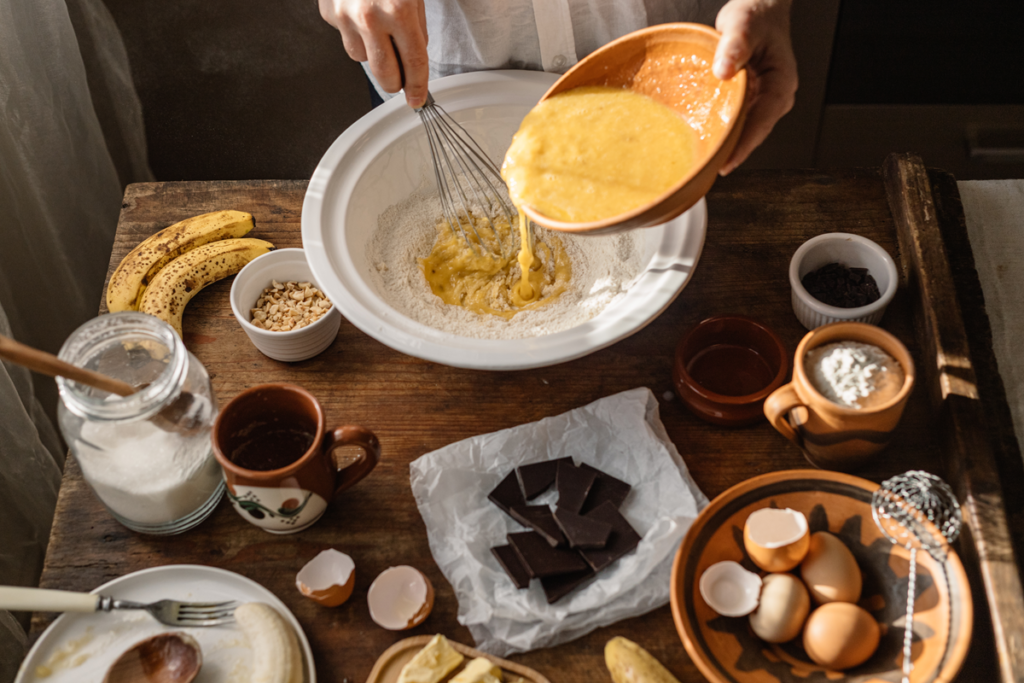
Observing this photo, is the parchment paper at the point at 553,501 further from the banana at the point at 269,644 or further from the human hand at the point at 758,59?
the human hand at the point at 758,59

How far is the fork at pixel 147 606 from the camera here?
38.4 inches

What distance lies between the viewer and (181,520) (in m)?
1.10

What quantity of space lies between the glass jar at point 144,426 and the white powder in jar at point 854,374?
0.83m

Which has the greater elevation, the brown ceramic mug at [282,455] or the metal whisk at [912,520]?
the brown ceramic mug at [282,455]

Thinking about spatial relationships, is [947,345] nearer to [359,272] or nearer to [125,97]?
[359,272]

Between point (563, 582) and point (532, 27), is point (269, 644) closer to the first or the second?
point (563, 582)

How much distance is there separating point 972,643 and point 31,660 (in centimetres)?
121

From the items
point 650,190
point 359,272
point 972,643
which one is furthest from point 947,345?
point 359,272

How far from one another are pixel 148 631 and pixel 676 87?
1.04 m

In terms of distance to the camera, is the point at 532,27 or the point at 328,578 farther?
the point at 532,27

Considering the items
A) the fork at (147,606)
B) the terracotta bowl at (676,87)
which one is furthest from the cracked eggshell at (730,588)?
the fork at (147,606)

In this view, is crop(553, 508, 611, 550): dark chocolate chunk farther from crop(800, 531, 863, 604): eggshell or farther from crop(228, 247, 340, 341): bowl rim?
crop(228, 247, 340, 341): bowl rim

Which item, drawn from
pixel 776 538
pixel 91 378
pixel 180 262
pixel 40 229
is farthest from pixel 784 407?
pixel 40 229

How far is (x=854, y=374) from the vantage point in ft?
3.41
